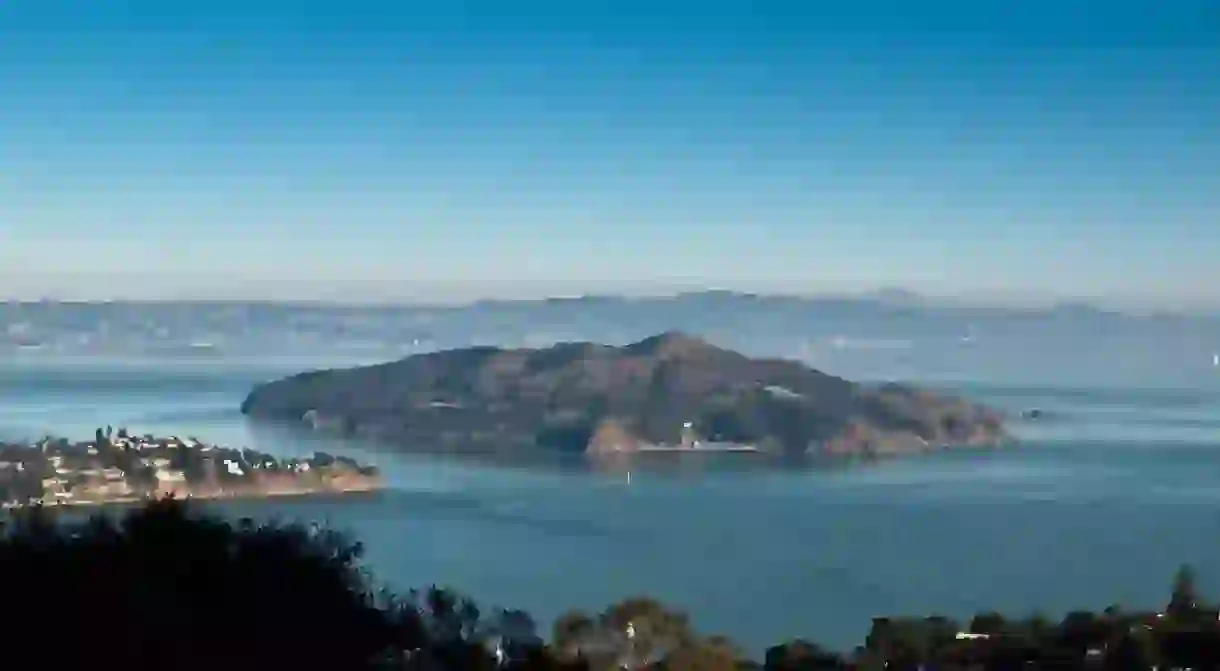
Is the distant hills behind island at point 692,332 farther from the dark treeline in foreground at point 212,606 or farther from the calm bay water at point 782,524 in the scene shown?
the dark treeline in foreground at point 212,606

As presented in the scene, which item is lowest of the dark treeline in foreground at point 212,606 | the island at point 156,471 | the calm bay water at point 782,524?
the calm bay water at point 782,524

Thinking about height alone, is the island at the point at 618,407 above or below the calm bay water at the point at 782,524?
above

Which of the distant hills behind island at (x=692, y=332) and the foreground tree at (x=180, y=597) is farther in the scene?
the distant hills behind island at (x=692, y=332)

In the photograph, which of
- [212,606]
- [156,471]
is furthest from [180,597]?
[156,471]

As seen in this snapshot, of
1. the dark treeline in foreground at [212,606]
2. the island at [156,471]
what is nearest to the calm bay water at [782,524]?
the island at [156,471]

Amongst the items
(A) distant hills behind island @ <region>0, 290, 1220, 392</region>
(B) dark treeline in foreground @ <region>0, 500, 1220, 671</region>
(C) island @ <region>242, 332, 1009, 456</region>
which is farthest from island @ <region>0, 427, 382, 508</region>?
(A) distant hills behind island @ <region>0, 290, 1220, 392</region>

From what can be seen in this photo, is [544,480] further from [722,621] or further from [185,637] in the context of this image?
[185,637]
